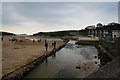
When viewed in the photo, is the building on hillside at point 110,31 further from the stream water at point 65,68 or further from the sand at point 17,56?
the sand at point 17,56

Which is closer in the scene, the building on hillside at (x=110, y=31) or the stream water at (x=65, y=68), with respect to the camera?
the stream water at (x=65, y=68)

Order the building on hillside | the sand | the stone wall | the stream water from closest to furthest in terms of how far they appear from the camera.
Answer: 1. the stream water
2. the sand
3. the stone wall
4. the building on hillside

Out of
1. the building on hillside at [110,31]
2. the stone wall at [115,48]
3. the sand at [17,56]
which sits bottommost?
the sand at [17,56]

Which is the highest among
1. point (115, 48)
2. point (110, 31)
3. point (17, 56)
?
point (110, 31)

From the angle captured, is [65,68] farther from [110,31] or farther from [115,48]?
[110,31]

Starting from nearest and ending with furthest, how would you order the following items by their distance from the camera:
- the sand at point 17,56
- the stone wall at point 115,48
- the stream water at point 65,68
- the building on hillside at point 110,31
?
the stream water at point 65,68
the sand at point 17,56
the stone wall at point 115,48
the building on hillside at point 110,31

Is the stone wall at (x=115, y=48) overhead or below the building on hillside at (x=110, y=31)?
below

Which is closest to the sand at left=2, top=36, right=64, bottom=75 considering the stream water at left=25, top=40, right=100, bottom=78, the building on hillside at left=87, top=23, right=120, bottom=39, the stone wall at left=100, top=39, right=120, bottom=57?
the stream water at left=25, top=40, right=100, bottom=78

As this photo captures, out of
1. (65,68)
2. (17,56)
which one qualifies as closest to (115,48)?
(65,68)

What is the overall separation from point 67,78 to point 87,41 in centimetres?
4200

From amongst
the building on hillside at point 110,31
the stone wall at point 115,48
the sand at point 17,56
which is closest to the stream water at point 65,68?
the sand at point 17,56

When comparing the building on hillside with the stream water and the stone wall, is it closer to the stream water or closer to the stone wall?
the stone wall

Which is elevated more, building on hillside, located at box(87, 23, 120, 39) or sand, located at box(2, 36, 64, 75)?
building on hillside, located at box(87, 23, 120, 39)

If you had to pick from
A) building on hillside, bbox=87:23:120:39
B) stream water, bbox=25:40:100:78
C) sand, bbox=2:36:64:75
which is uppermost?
building on hillside, bbox=87:23:120:39
